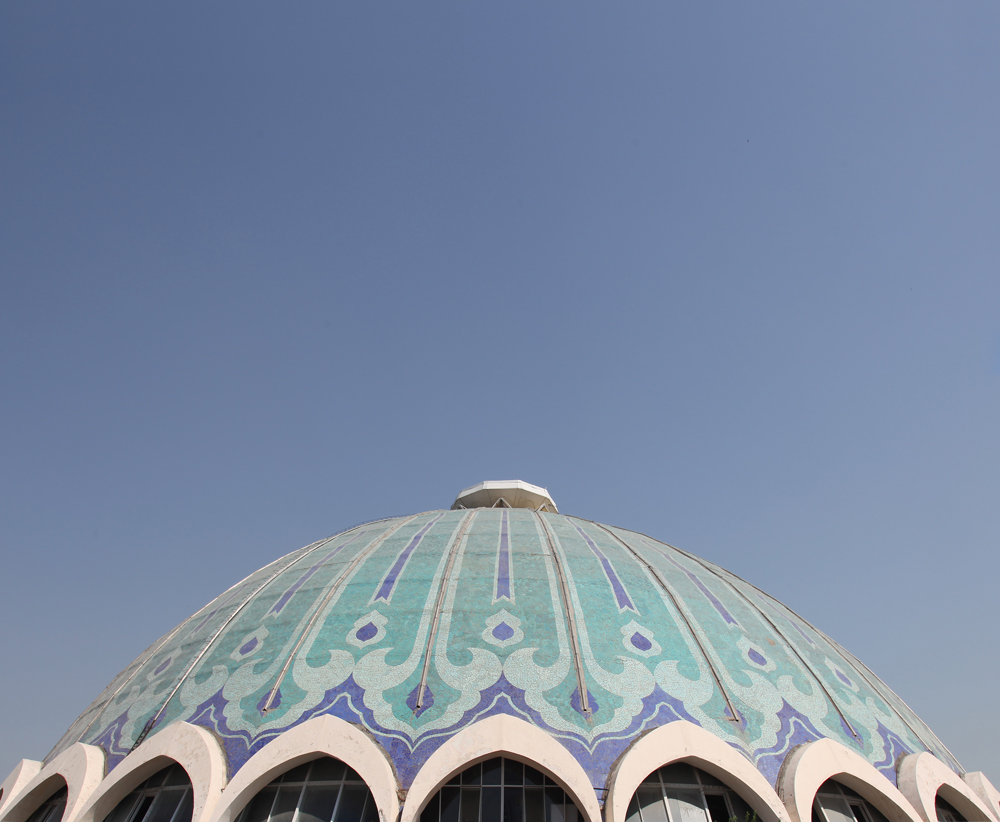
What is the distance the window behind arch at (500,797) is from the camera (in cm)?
1048

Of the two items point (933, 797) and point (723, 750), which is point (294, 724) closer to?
point (723, 750)

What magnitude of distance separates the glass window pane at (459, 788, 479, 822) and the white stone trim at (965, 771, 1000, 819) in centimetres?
1170

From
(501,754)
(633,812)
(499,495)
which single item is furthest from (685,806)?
(499,495)

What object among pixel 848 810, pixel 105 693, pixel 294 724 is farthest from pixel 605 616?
pixel 105 693

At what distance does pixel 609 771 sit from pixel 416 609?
17.2 feet

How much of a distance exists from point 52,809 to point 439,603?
9156 millimetres

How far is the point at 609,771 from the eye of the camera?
10.8 metres

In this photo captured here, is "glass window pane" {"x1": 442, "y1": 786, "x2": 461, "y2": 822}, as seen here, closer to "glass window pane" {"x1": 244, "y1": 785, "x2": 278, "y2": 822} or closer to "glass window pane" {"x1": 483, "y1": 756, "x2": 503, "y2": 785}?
"glass window pane" {"x1": 483, "y1": 756, "x2": 503, "y2": 785}

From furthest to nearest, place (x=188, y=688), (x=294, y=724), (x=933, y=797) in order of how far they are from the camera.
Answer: (x=188, y=688)
(x=933, y=797)
(x=294, y=724)

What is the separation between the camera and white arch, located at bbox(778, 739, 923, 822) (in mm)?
11366

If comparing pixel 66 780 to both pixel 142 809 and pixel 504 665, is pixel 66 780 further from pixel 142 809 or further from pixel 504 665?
pixel 504 665

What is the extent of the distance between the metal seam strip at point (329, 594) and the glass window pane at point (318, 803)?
1881mm

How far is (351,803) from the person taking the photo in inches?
421

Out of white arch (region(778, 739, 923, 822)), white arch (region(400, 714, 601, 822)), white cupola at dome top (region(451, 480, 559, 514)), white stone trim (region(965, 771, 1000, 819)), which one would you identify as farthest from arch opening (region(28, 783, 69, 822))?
white stone trim (region(965, 771, 1000, 819))
